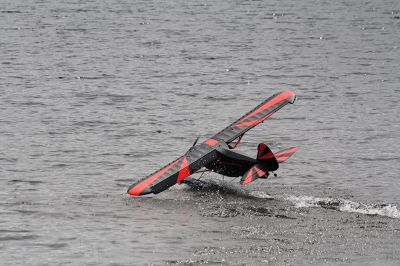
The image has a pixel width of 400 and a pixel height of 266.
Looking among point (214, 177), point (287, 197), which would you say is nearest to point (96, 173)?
point (214, 177)

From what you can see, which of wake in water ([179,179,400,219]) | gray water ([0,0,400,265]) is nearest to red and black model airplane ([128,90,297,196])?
gray water ([0,0,400,265])

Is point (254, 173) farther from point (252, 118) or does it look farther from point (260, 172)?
point (252, 118)

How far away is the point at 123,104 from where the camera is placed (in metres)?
69.1

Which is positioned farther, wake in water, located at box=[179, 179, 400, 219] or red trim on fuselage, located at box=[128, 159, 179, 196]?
wake in water, located at box=[179, 179, 400, 219]

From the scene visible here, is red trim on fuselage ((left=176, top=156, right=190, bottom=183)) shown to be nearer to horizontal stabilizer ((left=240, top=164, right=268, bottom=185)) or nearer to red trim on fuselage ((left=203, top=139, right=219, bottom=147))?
red trim on fuselage ((left=203, top=139, right=219, bottom=147))

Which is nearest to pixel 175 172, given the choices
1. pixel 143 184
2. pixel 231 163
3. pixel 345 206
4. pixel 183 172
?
pixel 183 172

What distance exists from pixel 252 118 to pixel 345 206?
25.2ft

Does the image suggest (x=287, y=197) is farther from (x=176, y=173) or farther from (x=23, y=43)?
(x=23, y=43)

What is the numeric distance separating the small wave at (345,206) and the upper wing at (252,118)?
427 centimetres

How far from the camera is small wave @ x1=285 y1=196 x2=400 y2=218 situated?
127 ft

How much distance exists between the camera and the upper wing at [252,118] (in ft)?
143

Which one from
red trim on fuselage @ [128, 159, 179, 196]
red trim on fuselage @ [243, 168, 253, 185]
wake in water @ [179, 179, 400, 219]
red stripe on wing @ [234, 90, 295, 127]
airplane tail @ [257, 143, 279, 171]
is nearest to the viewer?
red trim on fuselage @ [243, 168, 253, 185]

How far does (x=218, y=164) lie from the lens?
41.8 meters

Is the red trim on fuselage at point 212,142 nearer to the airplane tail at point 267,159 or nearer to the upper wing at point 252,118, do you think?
A: the upper wing at point 252,118
